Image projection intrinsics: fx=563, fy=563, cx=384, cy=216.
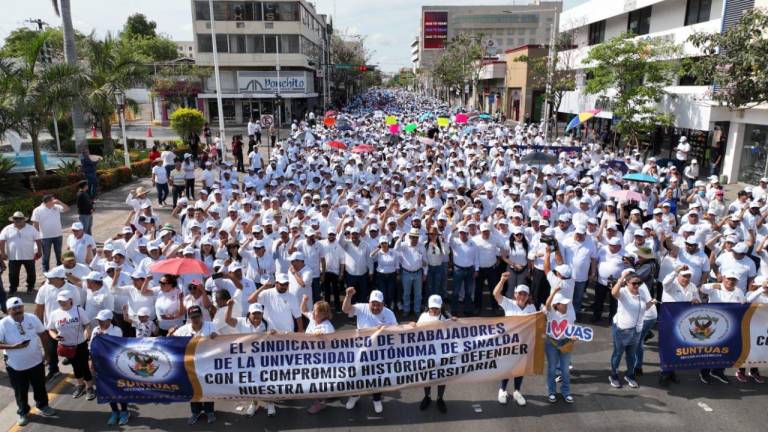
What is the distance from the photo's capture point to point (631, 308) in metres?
6.90

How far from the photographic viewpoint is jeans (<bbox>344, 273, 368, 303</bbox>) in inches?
373

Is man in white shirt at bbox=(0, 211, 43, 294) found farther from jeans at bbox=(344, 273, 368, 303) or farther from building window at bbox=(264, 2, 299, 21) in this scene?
building window at bbox=(264, 2, 299, 21)

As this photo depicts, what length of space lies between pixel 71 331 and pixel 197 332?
1.61 metres

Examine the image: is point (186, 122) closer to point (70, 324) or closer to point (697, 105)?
point (697, 105)

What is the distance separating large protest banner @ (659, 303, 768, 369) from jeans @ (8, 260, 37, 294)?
1039cm

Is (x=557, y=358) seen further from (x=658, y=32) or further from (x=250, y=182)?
(x=658, y=32)

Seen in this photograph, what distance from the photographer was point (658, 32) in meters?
28.1

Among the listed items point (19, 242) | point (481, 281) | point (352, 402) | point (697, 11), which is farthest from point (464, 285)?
point (697, 11)

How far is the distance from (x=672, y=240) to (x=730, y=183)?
16336mm

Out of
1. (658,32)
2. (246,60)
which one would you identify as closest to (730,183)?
(658,32)

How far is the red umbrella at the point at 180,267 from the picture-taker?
7.14 m

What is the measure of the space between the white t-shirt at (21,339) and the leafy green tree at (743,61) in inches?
707

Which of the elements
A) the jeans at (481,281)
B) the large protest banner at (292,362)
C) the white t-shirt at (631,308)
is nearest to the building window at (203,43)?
the jeans at (481,281)

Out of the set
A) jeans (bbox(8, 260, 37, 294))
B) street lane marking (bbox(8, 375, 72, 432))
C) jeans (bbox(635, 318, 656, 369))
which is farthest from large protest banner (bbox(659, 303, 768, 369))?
jeans (bbox(8, 260, 37, 294))
